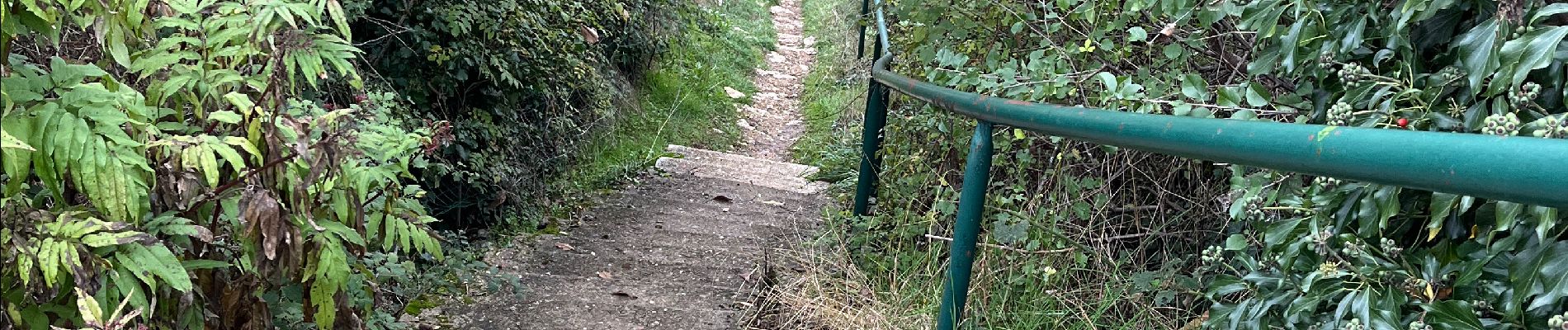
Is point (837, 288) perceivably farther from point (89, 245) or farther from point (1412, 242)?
point (89, 245)

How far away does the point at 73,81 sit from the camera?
1.45 m

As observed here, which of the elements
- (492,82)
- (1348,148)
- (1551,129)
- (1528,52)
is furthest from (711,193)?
(1348,148)

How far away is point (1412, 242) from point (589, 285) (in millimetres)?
2568

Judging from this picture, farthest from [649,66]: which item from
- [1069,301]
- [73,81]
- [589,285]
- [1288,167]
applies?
[1288,167]

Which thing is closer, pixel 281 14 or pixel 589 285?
pixel 281 14

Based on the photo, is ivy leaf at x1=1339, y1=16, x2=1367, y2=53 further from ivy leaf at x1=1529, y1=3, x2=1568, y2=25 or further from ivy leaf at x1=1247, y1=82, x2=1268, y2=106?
ivy leaf at x1=1529, y1=3, x2=1568, y2=25

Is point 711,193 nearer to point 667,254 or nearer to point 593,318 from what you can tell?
point 667,254

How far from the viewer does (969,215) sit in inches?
68.0

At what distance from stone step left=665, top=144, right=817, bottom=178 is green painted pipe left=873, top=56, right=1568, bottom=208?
5.09 meters

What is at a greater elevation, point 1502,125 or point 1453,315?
point 1502,125

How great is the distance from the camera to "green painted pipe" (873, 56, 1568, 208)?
0.56 m

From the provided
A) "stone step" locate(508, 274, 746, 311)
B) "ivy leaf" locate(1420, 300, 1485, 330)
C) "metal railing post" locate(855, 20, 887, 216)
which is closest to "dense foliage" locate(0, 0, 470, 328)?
"stone step" locate(508, 274, 746, 311)

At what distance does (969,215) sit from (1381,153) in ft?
3.48

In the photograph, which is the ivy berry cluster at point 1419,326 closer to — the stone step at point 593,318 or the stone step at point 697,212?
the stone step at point 593,318
